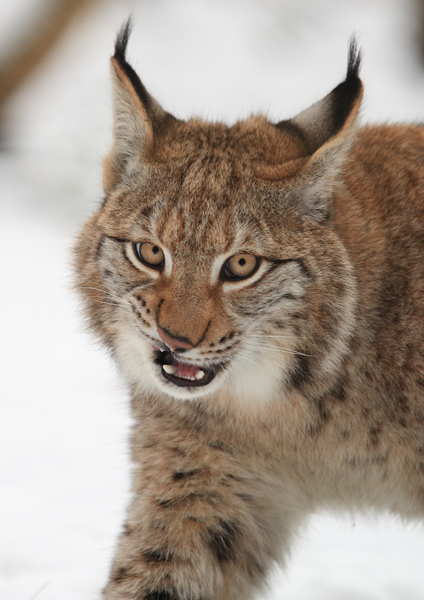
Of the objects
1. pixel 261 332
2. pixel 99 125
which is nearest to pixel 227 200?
pixel 261 332

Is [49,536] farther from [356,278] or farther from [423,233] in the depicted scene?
[423,233]

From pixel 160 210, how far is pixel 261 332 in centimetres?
56

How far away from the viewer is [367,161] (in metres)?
3.42

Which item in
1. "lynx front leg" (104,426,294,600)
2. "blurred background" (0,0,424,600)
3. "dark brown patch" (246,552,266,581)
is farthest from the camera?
"blurred background" (0,0,424,600)

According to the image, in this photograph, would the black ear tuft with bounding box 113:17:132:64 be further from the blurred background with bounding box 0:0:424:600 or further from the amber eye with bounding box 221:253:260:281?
the amber eye with bounding box 221:253:260:281

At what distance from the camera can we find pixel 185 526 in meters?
3.26

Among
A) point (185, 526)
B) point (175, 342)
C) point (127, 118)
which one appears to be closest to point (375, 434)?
point (185, 526)

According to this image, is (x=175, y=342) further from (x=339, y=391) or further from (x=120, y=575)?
(x=120, y=575)

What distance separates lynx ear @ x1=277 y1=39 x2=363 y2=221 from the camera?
2.79 meters

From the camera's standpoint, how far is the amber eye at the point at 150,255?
2787 mm

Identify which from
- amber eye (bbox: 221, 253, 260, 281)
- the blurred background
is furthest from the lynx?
the blurred background

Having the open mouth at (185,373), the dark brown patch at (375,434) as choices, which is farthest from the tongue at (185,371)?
the dark brown patch at (375,434)

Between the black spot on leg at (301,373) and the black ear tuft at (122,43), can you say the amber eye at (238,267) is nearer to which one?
the black spot on leg at (301,373)

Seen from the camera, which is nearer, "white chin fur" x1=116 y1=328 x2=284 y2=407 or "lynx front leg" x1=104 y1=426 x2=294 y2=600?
"white chin fur" x1=116 y1=328 x2=284 y2=407
